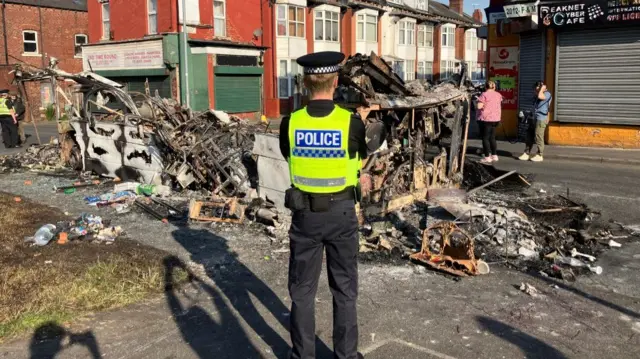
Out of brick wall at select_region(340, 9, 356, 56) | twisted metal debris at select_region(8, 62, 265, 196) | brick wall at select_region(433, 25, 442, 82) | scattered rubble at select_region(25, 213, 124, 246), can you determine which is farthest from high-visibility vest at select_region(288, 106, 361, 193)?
brick wall at select_region(433, 25, 442, 82)

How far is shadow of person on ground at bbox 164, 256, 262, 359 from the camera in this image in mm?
4309

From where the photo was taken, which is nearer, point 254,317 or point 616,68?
point 254,317

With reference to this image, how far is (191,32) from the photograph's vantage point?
26.4m

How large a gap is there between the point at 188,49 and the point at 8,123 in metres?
10.2

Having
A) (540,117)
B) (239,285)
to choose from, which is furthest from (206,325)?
(540,117)

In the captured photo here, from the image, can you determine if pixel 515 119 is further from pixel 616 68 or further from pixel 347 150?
pixel 347 150

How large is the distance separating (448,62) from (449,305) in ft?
155

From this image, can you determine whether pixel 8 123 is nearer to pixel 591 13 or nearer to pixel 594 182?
pixel 594 182

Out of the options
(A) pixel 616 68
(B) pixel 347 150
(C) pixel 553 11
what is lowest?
(B) pixel 347 150

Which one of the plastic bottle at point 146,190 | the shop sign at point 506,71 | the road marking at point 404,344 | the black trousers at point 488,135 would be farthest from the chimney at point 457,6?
the road marking at point 404,344

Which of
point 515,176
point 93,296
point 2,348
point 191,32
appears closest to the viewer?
point 2,348

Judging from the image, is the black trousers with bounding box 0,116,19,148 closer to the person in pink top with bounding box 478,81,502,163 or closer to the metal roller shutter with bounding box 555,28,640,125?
the person in pink top with bounding box 478,81,502,163

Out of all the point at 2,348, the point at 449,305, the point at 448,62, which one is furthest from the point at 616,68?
the point at 448,62

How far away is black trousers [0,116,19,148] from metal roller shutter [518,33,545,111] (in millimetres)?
15760
